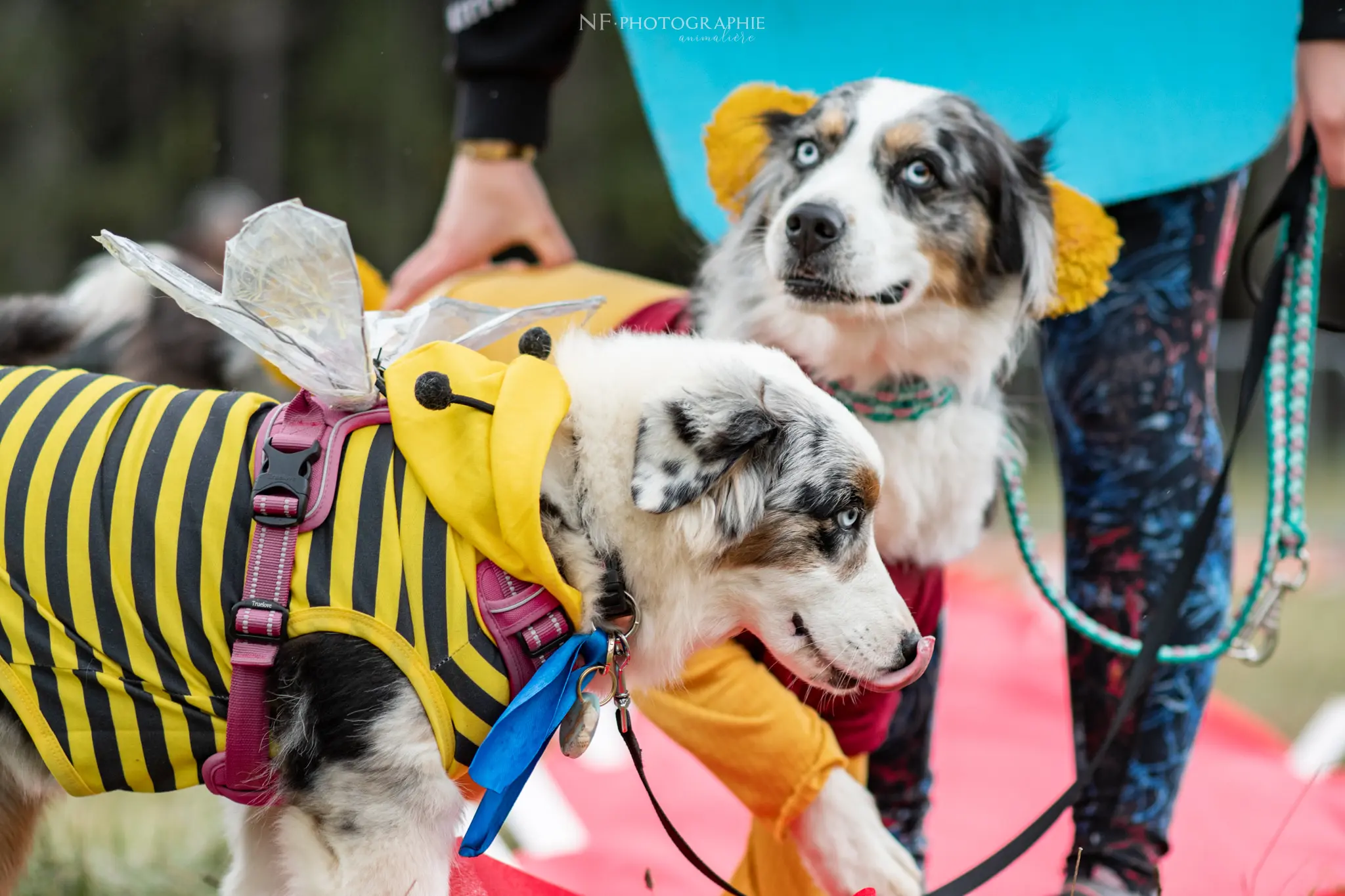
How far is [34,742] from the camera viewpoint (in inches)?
73.1

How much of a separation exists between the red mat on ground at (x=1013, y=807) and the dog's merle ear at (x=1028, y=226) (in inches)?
54.4

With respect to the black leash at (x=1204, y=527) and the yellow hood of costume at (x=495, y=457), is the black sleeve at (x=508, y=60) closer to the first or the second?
the yellow hood of costume at (x=495, y=457)

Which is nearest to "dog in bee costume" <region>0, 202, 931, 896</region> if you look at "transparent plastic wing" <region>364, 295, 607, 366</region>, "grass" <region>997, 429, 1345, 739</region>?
"transparent plastic wing" <region>364, 295, 607, 366</region>

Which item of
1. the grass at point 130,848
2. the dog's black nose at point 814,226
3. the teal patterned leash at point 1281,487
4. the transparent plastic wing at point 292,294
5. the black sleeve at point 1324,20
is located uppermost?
the black sleeve at point 1324,20

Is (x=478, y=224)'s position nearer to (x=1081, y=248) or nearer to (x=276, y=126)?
(x=1081, y=248)

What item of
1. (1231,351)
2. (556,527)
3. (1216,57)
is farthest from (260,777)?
(1231,351)

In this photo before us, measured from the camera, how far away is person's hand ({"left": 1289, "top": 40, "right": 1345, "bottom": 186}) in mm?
2373

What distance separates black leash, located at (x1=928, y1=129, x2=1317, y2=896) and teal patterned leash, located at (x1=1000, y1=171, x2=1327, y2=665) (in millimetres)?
30

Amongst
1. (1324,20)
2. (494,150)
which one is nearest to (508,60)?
(494,150)

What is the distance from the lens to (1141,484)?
274cm

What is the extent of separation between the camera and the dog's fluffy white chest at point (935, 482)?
253 cm

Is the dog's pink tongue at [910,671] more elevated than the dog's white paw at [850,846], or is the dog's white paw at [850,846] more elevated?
the dog's pink tongue at [910,671]

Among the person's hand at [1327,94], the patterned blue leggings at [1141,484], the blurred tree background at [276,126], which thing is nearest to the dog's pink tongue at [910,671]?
the patterned blue leggings at [1141,484]

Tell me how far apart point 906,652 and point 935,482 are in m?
0.64
